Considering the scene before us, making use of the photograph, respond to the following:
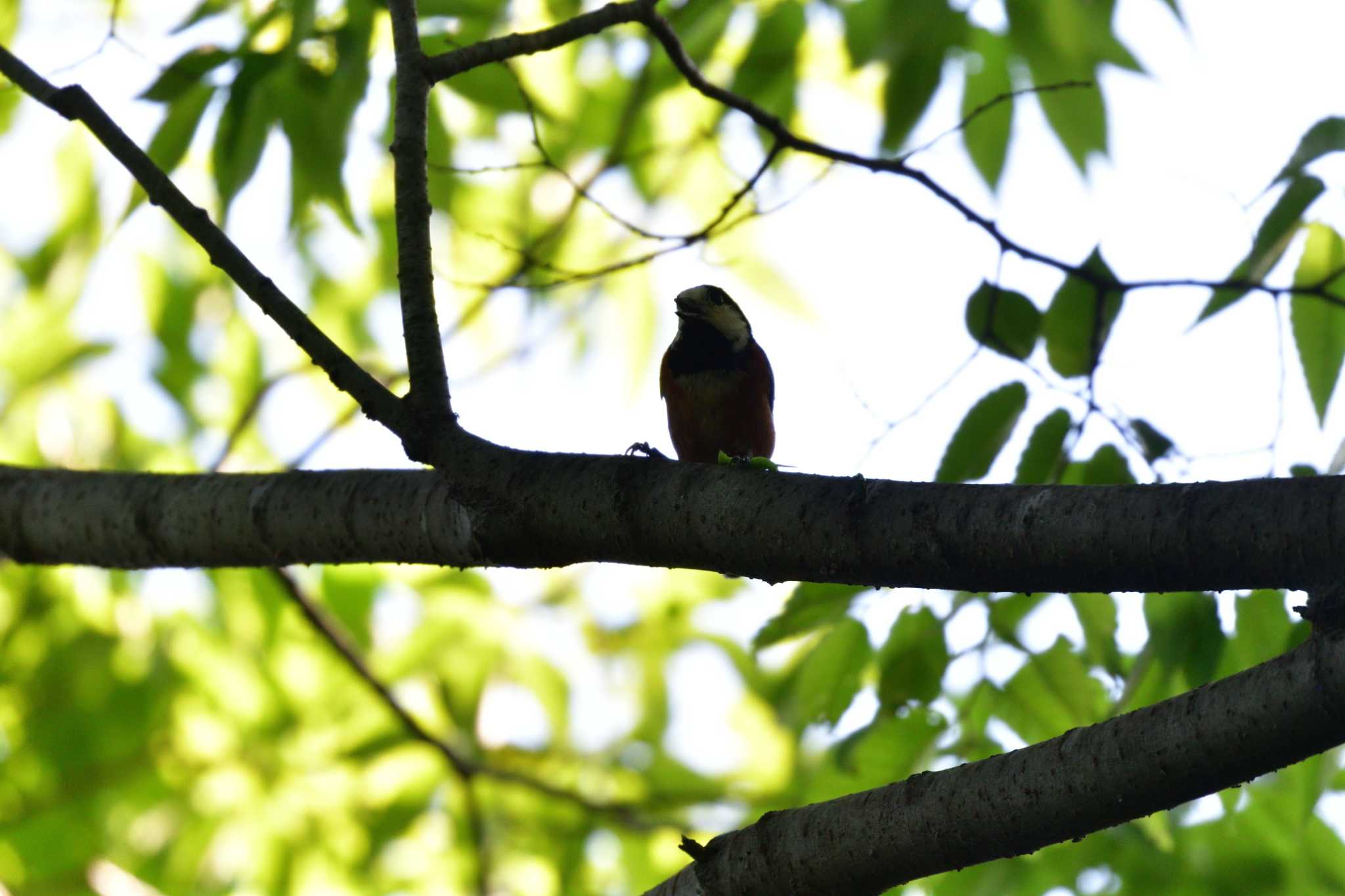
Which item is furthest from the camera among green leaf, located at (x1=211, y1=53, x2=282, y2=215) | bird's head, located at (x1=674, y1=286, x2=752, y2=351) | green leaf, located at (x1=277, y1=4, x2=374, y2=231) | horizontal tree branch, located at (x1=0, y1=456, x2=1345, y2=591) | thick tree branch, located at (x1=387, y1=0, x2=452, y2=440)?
bird's head, located at (x1=674, y1=286, x2=752, y2=351)

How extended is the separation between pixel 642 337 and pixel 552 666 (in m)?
1.45

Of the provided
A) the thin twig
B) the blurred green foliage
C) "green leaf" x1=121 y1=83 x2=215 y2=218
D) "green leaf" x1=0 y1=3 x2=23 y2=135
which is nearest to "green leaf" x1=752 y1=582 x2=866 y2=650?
the blurred green foliage

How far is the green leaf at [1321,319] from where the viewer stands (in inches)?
107

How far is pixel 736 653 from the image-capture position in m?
5.66

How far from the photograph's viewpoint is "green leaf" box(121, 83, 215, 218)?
3.40 metres

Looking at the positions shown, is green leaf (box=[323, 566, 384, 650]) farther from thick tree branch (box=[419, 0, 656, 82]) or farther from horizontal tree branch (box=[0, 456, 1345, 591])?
thick tree branch (box=[419, 0, 656, 82])

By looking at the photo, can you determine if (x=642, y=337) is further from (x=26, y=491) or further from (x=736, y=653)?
(x=26, y=491)

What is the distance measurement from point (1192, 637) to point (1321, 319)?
784mm

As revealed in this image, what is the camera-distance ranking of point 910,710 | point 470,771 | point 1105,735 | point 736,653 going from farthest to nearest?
1. point 736,653
2. point 470,771
3. point 910,710
4. point 1105,735

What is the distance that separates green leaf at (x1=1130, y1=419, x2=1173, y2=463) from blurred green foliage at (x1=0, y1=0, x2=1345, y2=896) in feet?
0.04

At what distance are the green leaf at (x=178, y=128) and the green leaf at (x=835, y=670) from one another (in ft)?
7.26

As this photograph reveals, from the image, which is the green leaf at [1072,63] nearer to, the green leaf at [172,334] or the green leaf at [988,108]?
the green leaf at [988,108]

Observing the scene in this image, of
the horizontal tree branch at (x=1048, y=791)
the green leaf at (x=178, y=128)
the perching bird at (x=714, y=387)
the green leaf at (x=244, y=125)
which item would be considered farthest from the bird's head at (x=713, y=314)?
the horizontal tree branch at (x=1048, y=791)

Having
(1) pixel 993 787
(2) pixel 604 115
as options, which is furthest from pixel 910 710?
(2) pixel 604 115
